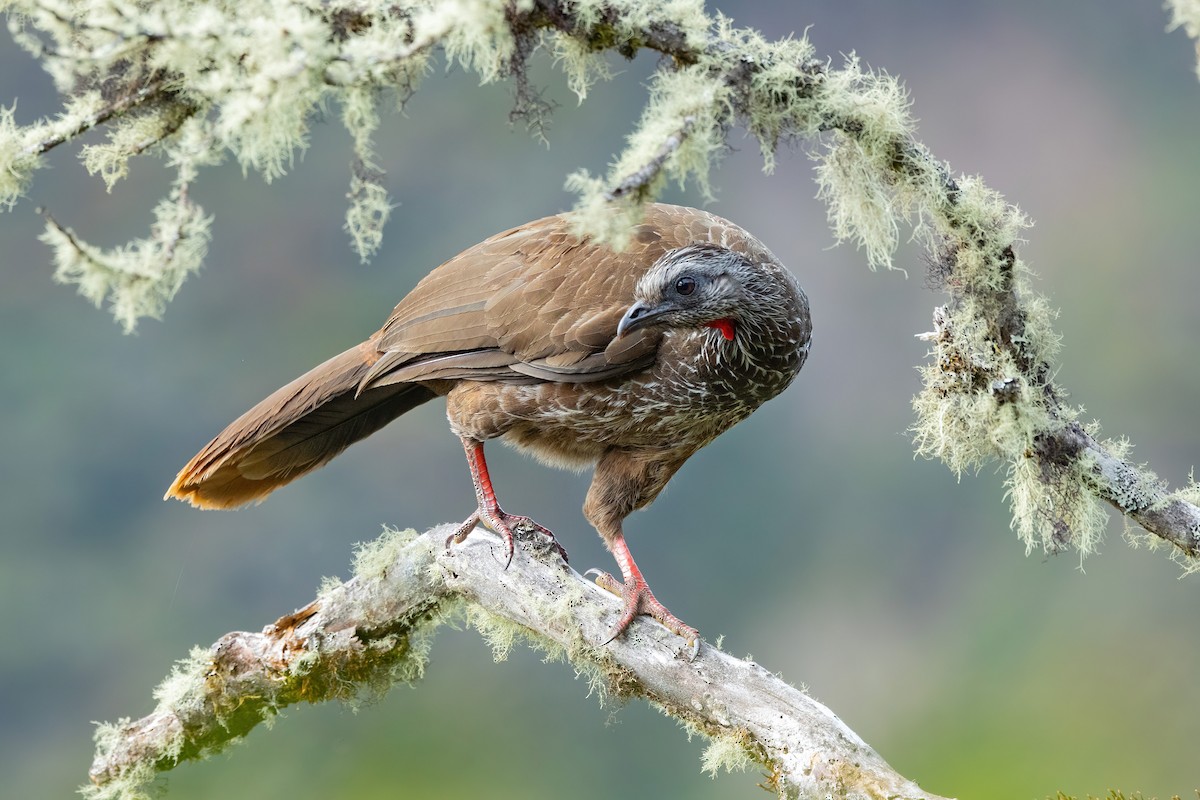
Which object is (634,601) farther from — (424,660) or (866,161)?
(866,161)

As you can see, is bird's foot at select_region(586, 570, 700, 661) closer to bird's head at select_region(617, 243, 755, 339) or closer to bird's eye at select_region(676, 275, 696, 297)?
bird's head at select_region(617, 243, 755, 339)

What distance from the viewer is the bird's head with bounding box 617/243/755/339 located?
246 centimetres

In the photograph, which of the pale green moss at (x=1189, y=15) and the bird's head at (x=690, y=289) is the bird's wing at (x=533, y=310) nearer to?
the bird's head at (x=690, y=289)

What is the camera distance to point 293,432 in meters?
3.12

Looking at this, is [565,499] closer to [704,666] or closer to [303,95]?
[704,666]

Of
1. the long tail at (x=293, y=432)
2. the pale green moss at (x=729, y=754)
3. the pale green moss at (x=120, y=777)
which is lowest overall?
the pale green moss at (x=120, y=777)

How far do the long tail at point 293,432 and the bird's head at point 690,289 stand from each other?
2.97ft

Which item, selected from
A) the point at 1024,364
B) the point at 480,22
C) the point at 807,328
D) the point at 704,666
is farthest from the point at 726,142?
the point at 704,666

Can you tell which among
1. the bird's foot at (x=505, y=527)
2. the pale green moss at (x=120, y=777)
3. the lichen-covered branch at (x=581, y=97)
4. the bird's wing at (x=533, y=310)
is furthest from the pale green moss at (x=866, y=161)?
the pale green moss at (x=120, y=777)

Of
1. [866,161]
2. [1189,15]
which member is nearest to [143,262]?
[866,161]

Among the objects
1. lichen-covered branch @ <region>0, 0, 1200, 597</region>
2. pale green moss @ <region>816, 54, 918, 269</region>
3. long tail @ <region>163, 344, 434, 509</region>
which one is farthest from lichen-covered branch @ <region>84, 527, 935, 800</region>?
pale green moss @ <region>816, 54, 918, 269</region>

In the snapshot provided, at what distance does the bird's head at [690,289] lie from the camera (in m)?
2.46

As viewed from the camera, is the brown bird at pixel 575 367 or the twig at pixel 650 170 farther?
the brown bird at pixel 575 367

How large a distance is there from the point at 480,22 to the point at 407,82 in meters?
0.19
